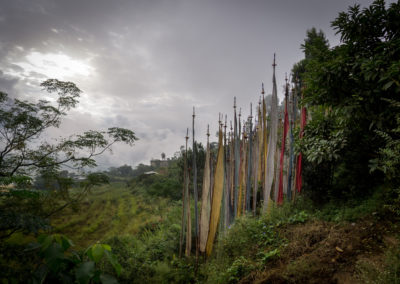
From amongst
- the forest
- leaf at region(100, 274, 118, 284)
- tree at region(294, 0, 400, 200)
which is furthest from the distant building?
leaf at region(100, 274, 118, 284)

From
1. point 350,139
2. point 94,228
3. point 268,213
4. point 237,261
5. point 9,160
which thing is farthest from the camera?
point 94,228

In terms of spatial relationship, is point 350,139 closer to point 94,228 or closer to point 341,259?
→ point 341,259

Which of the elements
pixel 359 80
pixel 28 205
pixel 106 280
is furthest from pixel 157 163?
pixel 106 280

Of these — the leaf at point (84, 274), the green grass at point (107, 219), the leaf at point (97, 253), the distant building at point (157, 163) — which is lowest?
the green grass at point (107, 219)

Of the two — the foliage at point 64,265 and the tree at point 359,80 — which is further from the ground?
the tree at point 359,80

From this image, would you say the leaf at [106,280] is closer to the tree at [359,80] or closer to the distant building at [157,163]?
the tree at [359,80]

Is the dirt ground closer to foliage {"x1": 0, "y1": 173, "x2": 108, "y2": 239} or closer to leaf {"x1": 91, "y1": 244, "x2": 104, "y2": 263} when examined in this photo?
leaf {"x1": 91, "y1": 244, "x2": 104, "y2": 263}

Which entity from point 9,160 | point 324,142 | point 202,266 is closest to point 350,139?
point 324,142

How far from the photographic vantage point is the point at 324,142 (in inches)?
107

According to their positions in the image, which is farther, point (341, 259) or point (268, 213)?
point (268, 213)

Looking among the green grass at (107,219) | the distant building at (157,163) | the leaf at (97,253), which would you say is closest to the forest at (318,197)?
the leaf at (97,253)

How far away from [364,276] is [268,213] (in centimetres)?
189

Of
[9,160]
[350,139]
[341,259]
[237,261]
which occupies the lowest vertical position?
[237,261]

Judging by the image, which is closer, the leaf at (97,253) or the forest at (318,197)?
the leaf at (97,253)
